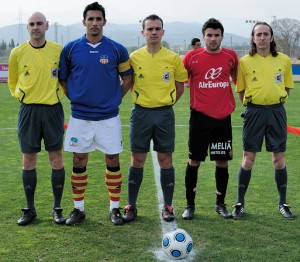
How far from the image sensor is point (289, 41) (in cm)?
5519

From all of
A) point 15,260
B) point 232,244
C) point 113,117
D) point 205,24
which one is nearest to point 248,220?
point 232,244

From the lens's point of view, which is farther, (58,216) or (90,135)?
(58,216)

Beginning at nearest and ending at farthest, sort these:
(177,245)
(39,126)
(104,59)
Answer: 1. (177,245)
2. (104,59)
3. (39,126)

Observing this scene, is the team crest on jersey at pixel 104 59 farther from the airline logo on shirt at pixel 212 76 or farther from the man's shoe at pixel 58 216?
the man's shoe at pixel 58 216

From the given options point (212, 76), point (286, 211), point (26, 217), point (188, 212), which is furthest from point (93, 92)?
point (286, 211)

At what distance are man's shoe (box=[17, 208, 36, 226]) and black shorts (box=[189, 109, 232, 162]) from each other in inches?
67.9

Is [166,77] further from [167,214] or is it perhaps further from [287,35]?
[287,35]

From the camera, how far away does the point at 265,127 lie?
4.94 meters

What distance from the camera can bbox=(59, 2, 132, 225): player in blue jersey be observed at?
4.62 metres

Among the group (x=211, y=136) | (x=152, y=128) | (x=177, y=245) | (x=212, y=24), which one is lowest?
(x=177, y=245)

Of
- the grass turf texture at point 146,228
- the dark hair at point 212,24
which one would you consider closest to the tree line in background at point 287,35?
the grass turf texture at point 146,228

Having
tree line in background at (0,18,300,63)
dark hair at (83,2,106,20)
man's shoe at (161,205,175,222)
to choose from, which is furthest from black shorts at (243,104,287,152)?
tree line in background at (0,18,300,63)

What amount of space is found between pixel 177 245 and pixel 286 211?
162 centimetres

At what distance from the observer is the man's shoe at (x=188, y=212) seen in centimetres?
497
